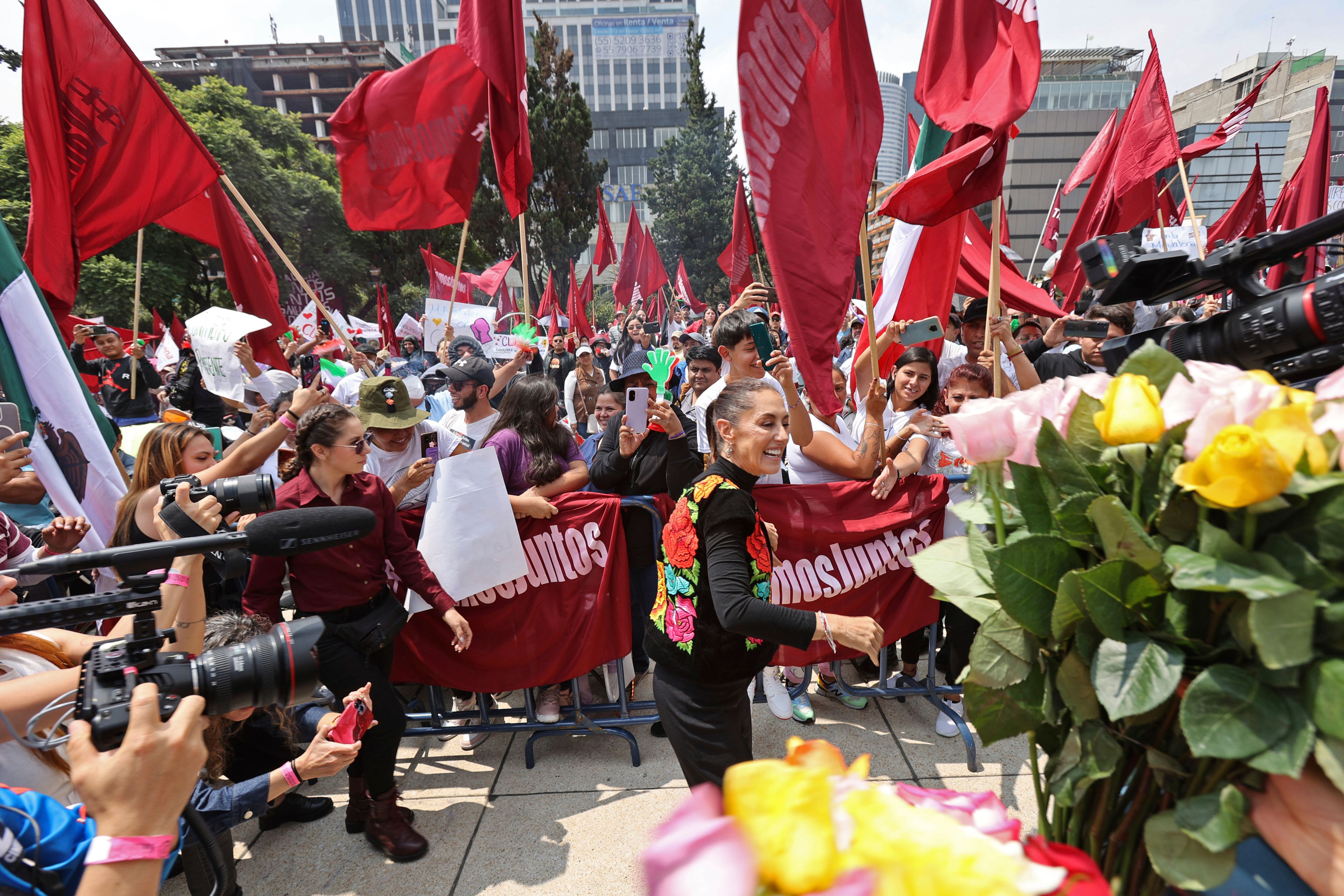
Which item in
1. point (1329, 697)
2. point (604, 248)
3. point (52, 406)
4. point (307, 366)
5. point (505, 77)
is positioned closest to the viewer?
point (1329, 697)

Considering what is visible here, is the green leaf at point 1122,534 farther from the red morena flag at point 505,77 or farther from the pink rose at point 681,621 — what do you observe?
the red morena flag at point 505,77

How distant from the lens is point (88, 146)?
4004mm

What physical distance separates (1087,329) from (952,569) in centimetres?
82

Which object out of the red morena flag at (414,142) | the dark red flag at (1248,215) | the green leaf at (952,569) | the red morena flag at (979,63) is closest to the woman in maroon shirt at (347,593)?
the green leaf at (952,569)

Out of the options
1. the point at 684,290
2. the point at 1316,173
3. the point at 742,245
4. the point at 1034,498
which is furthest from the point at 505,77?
the point at 684,290

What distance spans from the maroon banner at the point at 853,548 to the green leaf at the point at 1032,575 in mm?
2567

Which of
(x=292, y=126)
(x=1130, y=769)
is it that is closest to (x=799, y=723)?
(x=1130, y=769)

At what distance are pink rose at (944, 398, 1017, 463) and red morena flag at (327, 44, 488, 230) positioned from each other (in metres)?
5.27

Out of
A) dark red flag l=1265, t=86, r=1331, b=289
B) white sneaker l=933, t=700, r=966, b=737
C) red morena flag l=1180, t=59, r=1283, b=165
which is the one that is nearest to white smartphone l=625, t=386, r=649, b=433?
white sneaker l=933, t=700, r=966, b=737

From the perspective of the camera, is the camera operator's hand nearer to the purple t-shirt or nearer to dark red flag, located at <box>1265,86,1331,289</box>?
the purple t-shirt

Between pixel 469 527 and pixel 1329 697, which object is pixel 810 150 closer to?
pixel 469 527

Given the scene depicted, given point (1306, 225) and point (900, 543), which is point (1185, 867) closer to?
point (1306, 225)

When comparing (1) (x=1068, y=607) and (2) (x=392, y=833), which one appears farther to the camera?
(2) (x=392, y=833)

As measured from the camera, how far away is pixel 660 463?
12.2 ft
